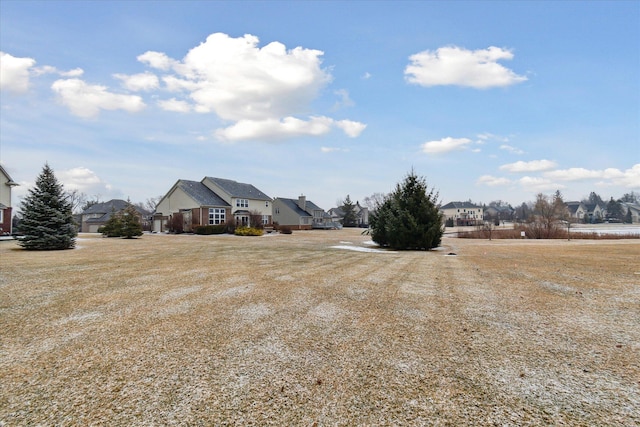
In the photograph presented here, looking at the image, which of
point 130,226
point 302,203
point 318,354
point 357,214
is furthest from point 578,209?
point 318,354

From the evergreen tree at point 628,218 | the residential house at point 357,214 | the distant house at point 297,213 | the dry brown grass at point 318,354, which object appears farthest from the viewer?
the evergreen tree at point 628,218

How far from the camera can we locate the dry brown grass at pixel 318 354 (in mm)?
2852

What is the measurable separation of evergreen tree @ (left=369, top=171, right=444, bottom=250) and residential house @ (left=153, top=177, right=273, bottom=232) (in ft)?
79.6

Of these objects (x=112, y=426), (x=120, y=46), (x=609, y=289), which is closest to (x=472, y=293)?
(x=609, y=289)

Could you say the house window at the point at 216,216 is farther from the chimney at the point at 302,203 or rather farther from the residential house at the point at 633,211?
the residential house at the point at 633,211

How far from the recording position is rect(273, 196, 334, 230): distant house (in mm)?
57469

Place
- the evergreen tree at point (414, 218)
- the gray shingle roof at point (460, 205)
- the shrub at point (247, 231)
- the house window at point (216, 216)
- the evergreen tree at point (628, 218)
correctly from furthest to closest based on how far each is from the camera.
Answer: the gray shingle roof at point (460, 205), the evergreen tree at point (628, 218), the house window at point (216, 216), the shrub at point (247, 231), the evergreen tree at point (414, 218)

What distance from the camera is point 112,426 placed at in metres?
2.64

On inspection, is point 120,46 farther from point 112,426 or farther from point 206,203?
point 206,203

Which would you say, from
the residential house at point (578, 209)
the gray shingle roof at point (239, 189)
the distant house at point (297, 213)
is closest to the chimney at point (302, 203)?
the distant house at point (297, 213)

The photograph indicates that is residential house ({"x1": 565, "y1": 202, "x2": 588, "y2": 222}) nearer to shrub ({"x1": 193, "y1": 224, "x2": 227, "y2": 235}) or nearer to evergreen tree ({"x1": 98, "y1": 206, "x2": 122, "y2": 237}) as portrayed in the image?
shrub ({"x1": 193, "y1": 224, "x2": 227, "y2": 235})

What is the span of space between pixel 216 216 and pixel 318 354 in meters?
39.8

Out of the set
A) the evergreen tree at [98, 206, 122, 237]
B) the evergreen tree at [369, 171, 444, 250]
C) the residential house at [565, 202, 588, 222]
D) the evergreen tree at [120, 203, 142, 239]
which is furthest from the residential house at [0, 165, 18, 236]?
the residential house at [565, 202, 588, 222]

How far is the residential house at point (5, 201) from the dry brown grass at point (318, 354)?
27070mm
